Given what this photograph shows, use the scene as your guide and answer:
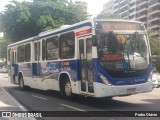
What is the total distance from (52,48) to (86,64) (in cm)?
354

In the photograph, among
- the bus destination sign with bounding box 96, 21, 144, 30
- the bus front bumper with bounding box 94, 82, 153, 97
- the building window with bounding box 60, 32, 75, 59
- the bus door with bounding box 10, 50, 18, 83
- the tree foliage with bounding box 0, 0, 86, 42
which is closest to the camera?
the bus front bumper with bounding box 94, 82, 153, 97

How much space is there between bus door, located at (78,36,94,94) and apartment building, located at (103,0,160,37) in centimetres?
10588

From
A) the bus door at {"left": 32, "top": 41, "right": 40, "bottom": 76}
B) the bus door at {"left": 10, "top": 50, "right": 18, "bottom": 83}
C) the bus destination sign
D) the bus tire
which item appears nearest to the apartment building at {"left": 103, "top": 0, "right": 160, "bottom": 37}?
the bus door at {"left": 10, "top": 50, "right": 18, "bottom": 83}

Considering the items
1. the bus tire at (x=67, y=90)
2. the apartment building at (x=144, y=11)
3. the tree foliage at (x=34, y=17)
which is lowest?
the bus tire at (x=67, y=90)

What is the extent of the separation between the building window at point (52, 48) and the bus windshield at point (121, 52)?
3700 mm

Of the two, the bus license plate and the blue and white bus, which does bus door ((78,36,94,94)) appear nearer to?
the blue and white bus

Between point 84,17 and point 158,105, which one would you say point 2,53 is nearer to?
point 84,17

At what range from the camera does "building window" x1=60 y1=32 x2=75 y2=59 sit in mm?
14835

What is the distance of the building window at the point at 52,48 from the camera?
16406 millimetres

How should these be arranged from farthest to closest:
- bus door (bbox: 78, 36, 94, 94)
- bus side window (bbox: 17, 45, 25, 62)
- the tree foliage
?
the tree foliage
bus side window (bbox: 17, 45, 25, 62)
bus door (bbox: 78, 36, 94, 94)

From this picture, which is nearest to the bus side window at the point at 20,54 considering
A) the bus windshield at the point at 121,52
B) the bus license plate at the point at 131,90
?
the bus windshield at the point at 121,52

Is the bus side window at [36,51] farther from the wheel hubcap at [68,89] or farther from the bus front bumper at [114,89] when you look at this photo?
the bus front bumper at [114,89]

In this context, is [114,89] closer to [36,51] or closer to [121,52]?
[121,52]

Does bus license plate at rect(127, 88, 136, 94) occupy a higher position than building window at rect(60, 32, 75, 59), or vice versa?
building window at rect(60, 32, 75, 59)
